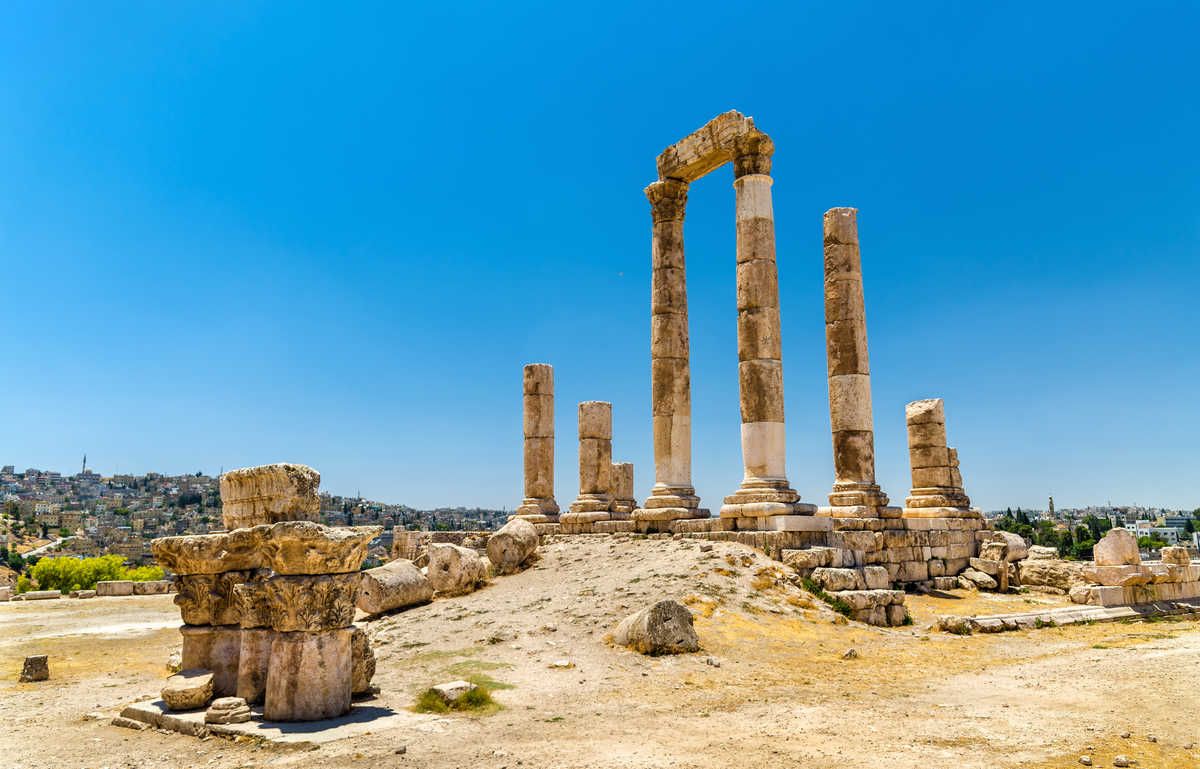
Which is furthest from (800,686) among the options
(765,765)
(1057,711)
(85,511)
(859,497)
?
(85,511)

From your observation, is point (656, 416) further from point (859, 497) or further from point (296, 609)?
point (296, 609)

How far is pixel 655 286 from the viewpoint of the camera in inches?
898

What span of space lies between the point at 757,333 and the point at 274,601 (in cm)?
1403

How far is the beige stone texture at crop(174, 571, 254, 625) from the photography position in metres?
9.46

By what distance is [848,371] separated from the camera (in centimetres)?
2069

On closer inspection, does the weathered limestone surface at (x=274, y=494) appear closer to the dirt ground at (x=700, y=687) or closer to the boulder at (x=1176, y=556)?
the dirt ground at (x=700, y=687)

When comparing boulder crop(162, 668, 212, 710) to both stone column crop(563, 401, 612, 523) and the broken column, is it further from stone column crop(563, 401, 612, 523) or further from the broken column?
stone column crop(563, 401, 612, 523)

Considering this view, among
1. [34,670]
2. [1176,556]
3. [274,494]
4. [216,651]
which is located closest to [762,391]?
[1176,556]

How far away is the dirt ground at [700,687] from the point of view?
6707 mm

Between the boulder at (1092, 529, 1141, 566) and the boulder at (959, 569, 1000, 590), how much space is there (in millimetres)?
2892

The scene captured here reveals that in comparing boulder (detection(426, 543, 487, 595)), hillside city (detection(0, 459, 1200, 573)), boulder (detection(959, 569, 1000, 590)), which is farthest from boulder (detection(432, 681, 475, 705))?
hillside city (detection(0, 459, 1200, 573))

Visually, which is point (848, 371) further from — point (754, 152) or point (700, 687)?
point (700, 687)

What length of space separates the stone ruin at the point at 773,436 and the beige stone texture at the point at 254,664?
1046 centimetres

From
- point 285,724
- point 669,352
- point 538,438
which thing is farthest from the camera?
point 538,438
